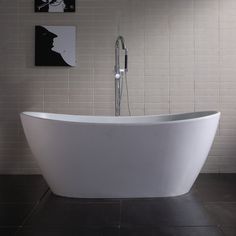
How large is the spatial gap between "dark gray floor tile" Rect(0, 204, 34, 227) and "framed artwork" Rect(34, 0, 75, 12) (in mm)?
1631

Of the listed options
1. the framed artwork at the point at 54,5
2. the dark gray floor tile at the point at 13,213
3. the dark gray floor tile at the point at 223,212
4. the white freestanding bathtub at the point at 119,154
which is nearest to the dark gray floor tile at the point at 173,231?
the dark gray floor tile at the point at 223,212

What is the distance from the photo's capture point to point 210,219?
1.72 metres

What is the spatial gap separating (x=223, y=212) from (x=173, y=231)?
426 mm

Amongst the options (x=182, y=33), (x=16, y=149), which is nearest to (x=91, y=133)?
(x=16, y=149)

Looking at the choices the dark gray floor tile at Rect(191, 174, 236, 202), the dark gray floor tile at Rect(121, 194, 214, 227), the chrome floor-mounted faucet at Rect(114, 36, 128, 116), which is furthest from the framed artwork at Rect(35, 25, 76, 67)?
the dark gray floor tile at Rect(191, 174, 236, 202)

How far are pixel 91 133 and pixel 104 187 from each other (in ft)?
1.24

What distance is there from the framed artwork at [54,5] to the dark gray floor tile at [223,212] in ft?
6.25

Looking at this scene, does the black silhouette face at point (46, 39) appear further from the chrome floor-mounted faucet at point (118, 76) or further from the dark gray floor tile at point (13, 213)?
the dark gray floor tile at point (13, 213)

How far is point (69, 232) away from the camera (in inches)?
61.2

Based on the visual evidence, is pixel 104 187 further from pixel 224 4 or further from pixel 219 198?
pixel 224 4

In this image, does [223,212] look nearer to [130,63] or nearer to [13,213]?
[13,213]

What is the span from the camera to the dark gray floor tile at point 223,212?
169 centimetres

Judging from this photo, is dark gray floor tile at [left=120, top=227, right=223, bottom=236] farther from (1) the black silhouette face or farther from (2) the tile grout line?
(1) the black silhouette face

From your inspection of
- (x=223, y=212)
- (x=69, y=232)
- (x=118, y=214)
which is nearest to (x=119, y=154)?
(x=118, y=214)
